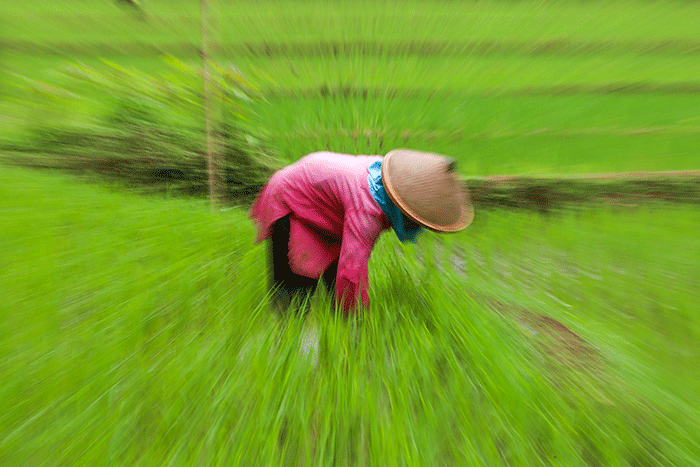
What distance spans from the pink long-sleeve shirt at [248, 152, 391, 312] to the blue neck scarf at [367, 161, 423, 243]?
1 cm

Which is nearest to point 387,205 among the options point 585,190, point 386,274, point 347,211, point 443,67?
point 347,211

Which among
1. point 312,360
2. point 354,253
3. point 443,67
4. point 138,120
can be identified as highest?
point 443,67

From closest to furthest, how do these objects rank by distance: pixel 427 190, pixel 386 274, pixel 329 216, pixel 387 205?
pixel 427 190 < pixel 387 205 < pixel 329 216 < pixel 386 274

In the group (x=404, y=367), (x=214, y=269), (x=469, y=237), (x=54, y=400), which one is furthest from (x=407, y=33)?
(x=54, y=400)

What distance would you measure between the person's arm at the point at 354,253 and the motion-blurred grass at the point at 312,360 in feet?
0.23

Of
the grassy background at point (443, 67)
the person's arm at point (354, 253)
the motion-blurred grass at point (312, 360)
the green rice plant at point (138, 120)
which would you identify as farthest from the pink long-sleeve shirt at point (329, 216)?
the green rice plant at point (138, 120)

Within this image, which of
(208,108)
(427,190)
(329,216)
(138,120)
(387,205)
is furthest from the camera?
(138,120)

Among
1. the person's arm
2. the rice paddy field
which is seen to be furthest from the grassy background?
the person's arm

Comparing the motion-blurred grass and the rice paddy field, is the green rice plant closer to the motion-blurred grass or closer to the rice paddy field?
the rice paddy field

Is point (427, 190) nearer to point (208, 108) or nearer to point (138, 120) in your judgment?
point (208, 108)

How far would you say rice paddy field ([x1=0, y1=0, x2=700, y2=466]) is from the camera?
53 cm

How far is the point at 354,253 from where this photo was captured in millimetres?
750

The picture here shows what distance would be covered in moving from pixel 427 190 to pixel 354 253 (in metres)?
0.22

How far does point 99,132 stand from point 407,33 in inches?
64.8
